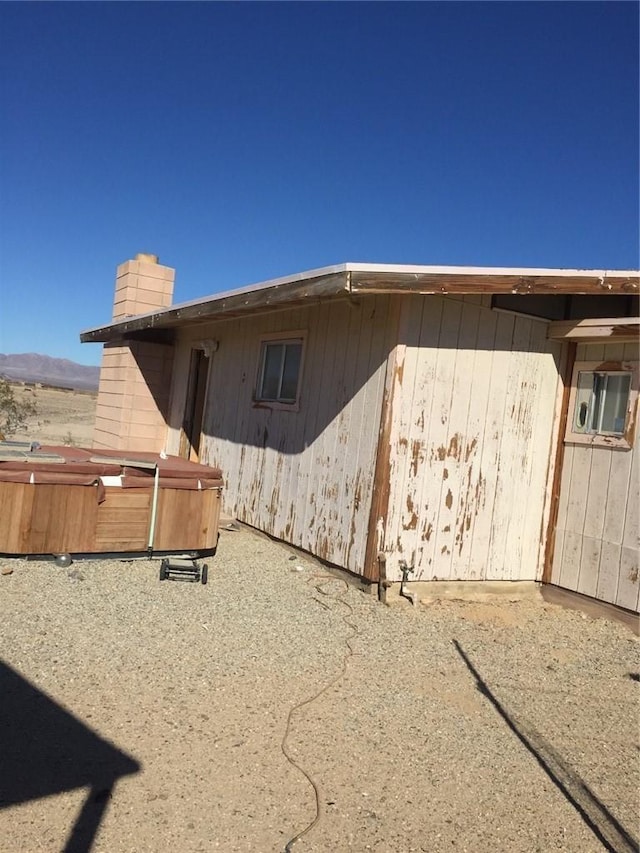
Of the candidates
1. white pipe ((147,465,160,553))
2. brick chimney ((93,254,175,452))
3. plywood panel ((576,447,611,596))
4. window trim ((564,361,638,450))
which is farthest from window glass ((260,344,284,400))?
plywood panel ((576,447,611,596))

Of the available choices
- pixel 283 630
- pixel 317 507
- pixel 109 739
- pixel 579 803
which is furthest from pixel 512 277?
pixel 109 739

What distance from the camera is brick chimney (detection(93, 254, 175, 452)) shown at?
36.7 feet

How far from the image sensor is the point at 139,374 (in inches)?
444

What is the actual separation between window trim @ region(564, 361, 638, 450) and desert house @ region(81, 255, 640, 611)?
14 millimetres

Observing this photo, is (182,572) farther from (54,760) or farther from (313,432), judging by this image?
(54,760)

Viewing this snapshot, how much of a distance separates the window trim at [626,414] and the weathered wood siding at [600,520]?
0.05 metres

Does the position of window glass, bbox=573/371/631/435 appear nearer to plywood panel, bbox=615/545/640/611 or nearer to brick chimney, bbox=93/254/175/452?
plywood panel, bbox=615/545/640/611

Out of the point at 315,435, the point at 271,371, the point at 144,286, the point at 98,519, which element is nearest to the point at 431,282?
the point at 315,435

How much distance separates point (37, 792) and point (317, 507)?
4.38 m

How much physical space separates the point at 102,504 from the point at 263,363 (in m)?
2.94

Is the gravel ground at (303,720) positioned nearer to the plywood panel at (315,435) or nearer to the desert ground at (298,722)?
the desert ground at (298,722)

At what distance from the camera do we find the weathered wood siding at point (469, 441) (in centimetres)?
619

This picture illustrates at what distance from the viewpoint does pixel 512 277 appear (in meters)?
5.87

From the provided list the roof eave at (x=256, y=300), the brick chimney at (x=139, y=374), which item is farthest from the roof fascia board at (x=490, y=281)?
the brick chimney at (x=139, y=374)
